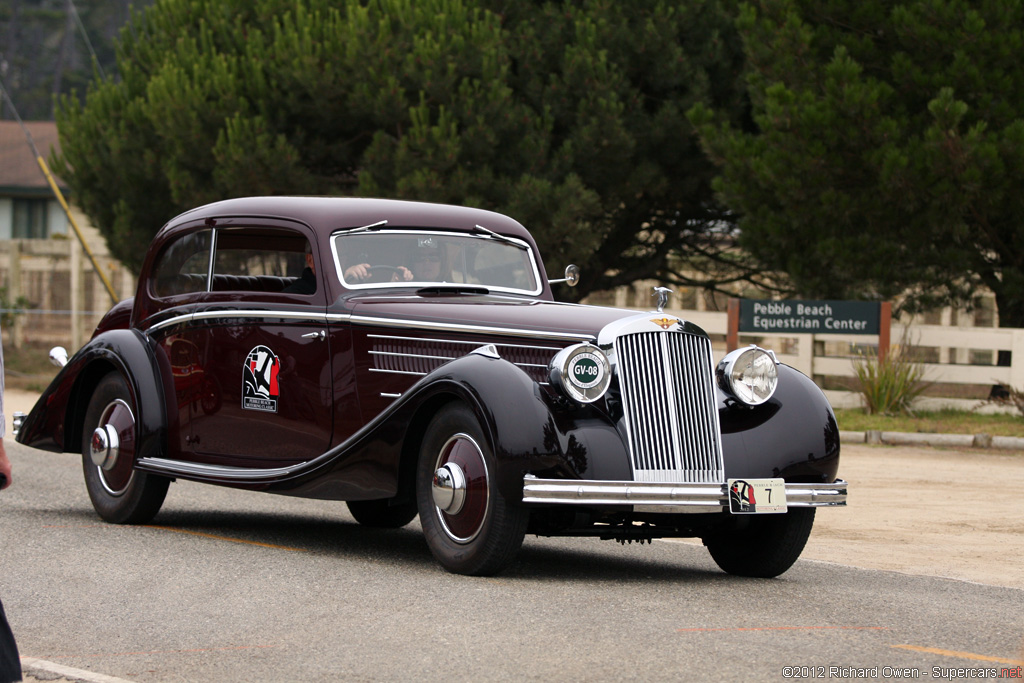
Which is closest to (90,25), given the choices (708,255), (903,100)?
(708,255)

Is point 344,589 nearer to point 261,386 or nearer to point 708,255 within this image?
point 261,386

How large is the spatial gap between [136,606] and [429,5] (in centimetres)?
1679

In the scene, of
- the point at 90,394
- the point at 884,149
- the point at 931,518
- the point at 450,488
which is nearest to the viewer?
the point at 450,488

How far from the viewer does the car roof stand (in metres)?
8.57

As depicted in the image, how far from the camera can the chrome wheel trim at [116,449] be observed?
9.05 metres

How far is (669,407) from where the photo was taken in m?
6.93

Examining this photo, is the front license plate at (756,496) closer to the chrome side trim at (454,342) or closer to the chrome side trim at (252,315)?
the chrome side trim at (454,342)

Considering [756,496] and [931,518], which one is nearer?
[756,496]

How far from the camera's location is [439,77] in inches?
830

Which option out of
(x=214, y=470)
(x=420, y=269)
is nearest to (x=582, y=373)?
(x=420, y=269)

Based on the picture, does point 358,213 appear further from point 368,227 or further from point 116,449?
point 116,449

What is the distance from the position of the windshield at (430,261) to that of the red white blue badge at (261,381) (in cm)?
68

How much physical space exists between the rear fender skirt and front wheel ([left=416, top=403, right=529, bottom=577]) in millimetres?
2517

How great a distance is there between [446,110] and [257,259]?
1245cm
